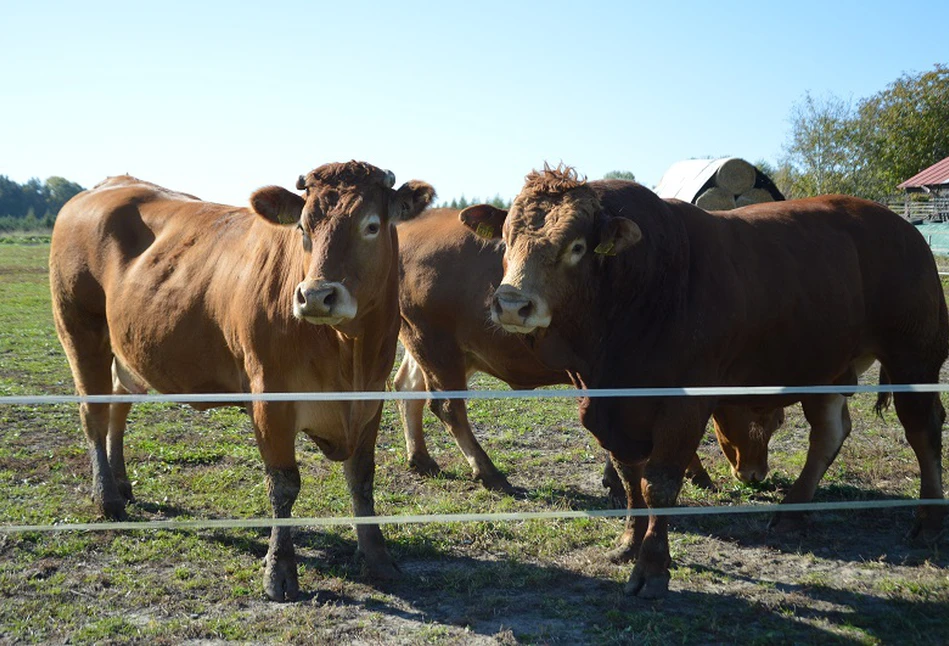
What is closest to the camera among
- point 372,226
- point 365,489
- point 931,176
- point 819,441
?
point 372,226

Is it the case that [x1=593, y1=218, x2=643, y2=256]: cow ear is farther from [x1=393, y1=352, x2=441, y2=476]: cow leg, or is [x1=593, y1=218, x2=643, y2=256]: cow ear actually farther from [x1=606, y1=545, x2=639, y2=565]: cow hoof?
[x1=393, y1=352, x2=441, y2=476]: cow leg

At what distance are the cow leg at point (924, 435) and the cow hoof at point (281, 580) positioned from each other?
392 cm

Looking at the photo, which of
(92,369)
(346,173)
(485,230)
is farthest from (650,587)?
(92,369)

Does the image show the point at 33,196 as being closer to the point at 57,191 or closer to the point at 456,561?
the point at 57,191

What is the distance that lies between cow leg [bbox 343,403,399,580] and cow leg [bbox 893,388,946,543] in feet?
11.1

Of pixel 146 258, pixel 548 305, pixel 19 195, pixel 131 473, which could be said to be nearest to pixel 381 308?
pixel 548 305

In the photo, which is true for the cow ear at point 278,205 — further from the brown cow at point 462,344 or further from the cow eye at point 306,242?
the brown cow at point 462,344

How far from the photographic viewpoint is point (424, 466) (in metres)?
7.25

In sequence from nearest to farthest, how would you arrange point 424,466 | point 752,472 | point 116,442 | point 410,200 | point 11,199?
point 410,200
point 116,442
point 752,472
point 424,466
point 11,199

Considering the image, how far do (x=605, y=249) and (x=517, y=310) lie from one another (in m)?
0.66

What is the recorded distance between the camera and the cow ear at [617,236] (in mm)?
4547

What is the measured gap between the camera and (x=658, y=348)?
4836 mm

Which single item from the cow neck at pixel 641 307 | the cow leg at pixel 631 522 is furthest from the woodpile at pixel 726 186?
the cow leg at pixel 631 522

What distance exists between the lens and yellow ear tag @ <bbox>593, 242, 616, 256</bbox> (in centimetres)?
461
